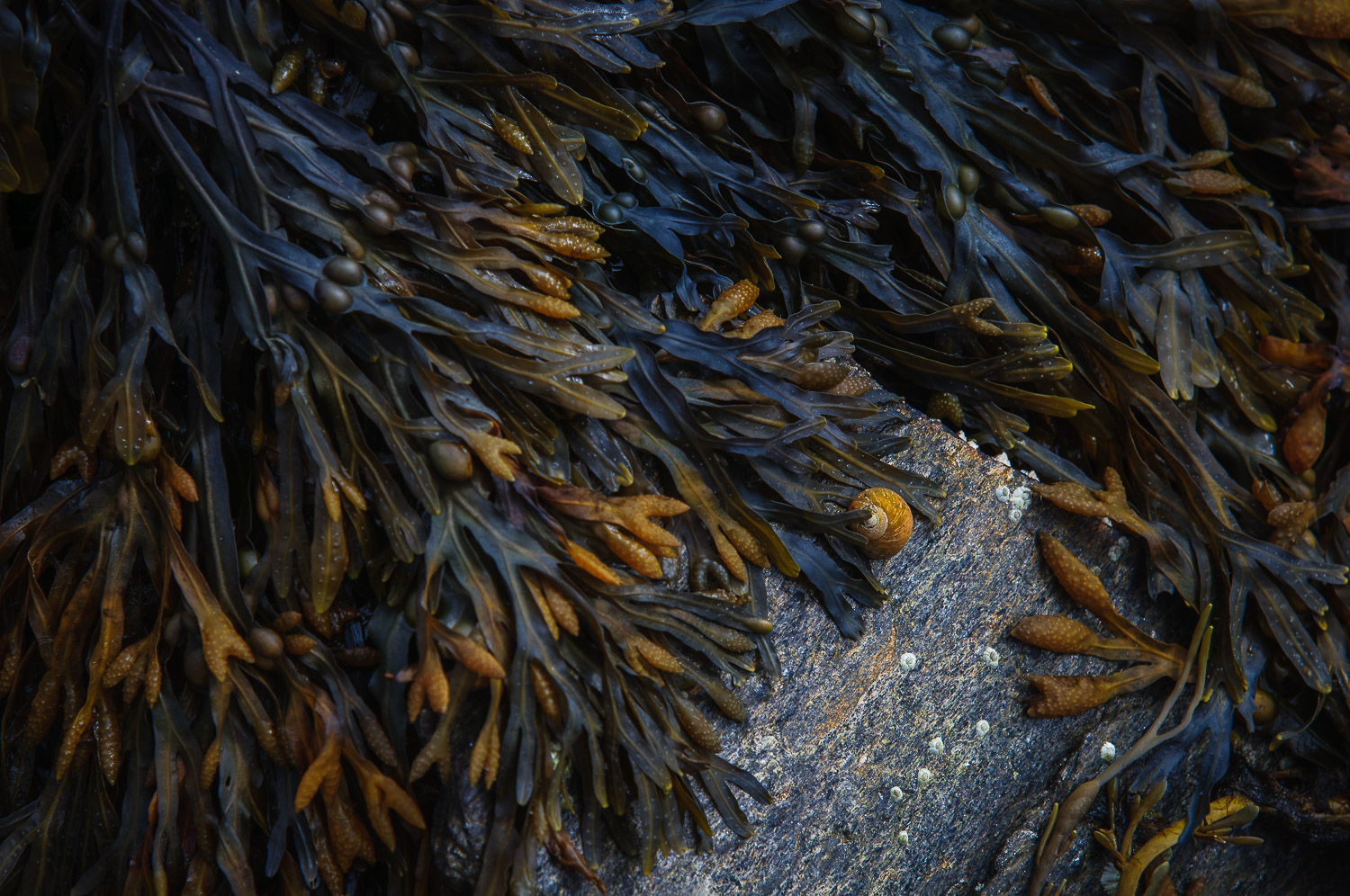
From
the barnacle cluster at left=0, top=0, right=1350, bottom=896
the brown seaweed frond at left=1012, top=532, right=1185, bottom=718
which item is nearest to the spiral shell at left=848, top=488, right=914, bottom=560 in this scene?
the barnacle cluster at left=0, top=0, right=1350, bottom=896

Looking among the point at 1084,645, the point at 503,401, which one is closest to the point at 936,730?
the point at 1084,645

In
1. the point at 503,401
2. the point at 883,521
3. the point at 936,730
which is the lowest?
the point at 936,730

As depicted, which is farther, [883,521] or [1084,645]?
[1084,645]

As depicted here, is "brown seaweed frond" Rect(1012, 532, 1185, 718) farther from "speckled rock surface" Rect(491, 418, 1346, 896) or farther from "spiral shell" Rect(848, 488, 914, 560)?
"spiral shell" Rect(848, 488, 914, 560)

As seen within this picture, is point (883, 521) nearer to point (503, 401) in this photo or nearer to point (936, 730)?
point (936, 730)

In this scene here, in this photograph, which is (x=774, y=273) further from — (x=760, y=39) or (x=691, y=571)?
(x=691, y=571)

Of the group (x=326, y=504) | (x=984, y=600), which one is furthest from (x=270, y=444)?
(x=984, y=600)

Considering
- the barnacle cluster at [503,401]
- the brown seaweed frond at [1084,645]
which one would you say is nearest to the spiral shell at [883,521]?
the barnacle cluster at [503,401]
